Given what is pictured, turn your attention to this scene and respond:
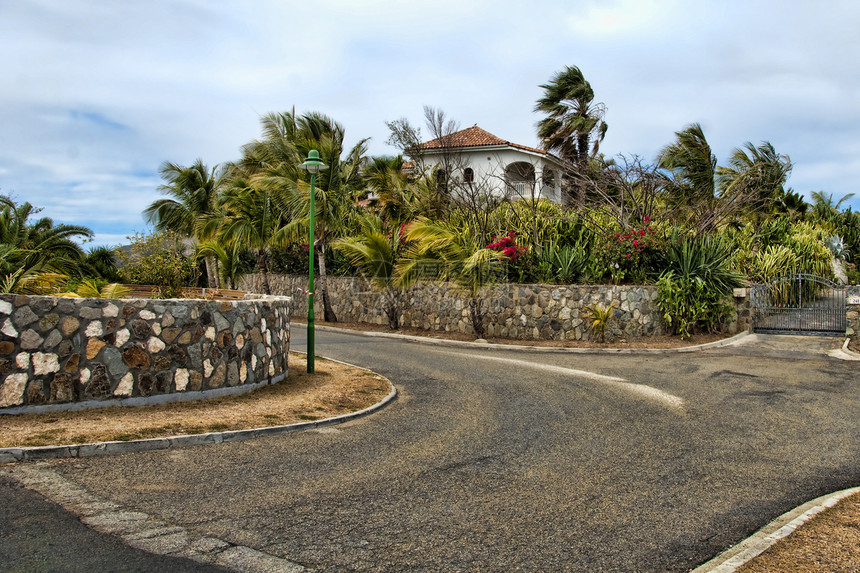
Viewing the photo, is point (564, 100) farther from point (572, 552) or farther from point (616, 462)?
point (572, 552)

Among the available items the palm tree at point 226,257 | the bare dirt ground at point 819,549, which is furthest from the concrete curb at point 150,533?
the palm tree at point 226,257

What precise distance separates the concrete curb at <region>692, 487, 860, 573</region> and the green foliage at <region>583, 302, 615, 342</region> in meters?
12.8

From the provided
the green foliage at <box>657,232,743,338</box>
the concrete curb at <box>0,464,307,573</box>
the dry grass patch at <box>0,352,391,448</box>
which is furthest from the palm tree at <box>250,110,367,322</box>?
the concrete curb at <box>0,464,307,573</box>

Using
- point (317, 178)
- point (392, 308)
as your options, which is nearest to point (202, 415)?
point (392, 308)

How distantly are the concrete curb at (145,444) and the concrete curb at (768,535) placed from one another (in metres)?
5.27

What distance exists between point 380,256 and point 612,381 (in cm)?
1193

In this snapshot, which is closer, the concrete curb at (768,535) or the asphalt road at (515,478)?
the concrete curb at (768,535)

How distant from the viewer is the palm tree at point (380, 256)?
22297 mm

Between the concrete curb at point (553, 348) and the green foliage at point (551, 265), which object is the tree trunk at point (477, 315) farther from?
the green foliage at point (551, 265)

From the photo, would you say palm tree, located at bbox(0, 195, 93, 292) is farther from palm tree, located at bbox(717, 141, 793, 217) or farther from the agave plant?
the agave plant

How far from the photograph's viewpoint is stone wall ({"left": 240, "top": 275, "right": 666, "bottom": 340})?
19141mm

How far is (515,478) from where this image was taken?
6.27 m

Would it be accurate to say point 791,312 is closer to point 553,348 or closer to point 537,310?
point 537,310

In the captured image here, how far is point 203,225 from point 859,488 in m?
30.2
